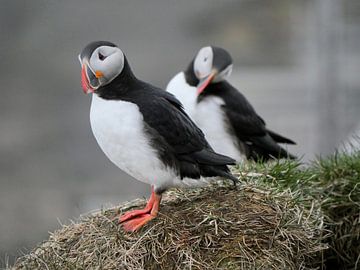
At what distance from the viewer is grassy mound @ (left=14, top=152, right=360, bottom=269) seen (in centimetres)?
414

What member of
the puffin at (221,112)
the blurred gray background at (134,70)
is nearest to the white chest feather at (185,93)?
the puffin at (221,112)

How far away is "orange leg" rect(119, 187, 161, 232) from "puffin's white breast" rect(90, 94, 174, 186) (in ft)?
0.29

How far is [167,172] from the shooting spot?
439 cm

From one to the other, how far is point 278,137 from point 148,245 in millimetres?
2527

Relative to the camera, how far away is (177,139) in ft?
14.4

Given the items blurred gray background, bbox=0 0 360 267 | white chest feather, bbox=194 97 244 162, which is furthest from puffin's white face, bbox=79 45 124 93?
blurred gray background, bbox=0 0 360 267

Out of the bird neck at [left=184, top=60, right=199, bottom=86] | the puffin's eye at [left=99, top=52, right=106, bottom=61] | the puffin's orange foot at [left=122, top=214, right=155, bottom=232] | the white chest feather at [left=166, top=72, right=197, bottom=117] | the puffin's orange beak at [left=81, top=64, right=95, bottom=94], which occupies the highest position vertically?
the puffin's eye at [left=99, top=52, right=106, bottom=61]

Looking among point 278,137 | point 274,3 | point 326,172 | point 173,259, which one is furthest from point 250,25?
point 173,259

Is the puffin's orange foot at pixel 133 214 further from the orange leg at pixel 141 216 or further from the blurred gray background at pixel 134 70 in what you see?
the blurred gray background at pixel 134 70

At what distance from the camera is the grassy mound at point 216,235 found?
4145 millimetres

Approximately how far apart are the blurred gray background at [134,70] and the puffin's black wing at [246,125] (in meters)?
2.67

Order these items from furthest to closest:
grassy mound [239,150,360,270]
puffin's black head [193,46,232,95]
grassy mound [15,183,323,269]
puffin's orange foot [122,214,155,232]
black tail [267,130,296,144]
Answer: black tail [267,130,296,144] < puffin's black head [193,46,232,95] < grassy mound [239,150,360,270] < puffin's orange foot [122,214,155,232] < grassy mound [15,183,323,269]

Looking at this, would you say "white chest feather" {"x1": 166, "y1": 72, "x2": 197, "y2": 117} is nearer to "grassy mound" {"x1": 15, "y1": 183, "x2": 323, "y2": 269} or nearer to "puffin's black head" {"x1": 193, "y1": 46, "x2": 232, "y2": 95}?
"puffin's black head" {"x1": 193, "y1": 46, "x2": 232, "y2": 95}

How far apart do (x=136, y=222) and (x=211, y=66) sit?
6.86ft
